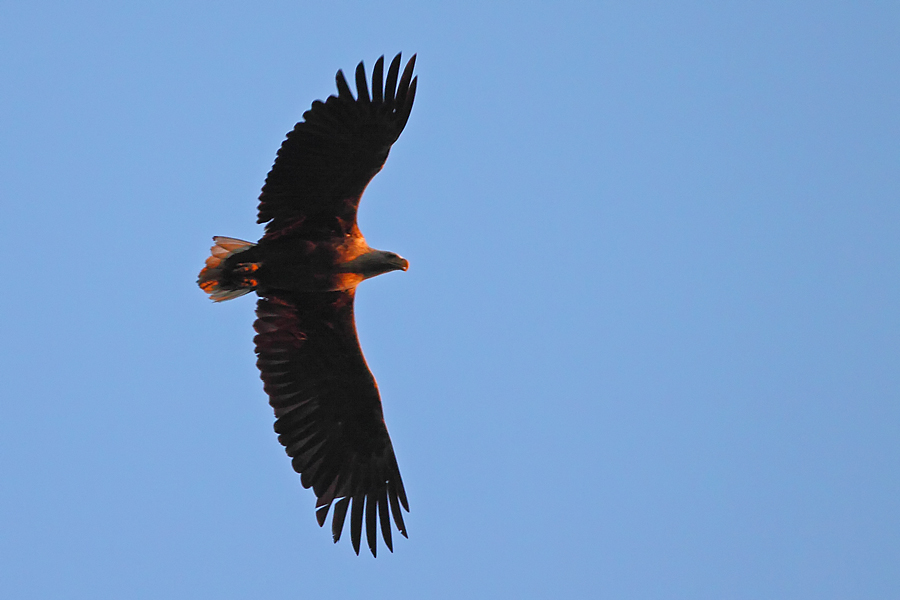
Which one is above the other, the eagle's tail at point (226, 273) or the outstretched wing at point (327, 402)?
the eagle's tail at point (226, 273)

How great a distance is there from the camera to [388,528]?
10312 mm

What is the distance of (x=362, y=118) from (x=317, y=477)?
3772 mm

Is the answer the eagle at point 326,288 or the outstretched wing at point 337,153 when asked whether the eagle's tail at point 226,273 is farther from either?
the outstretched wing at point 337,153

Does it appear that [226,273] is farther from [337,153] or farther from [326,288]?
[337,153]

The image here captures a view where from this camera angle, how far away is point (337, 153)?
380 inches

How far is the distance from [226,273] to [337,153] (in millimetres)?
1689

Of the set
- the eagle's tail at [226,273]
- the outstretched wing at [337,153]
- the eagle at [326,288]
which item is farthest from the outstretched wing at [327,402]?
the outstretched wing at [337,153]

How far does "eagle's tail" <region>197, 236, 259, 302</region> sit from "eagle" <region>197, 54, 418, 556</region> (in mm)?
10

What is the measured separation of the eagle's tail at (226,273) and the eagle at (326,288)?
0.03 ft

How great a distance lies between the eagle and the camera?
374 inches

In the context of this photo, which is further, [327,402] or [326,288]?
[327,402]

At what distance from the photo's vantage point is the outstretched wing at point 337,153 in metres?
9.42

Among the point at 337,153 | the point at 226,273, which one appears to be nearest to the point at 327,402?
the point at 226,273

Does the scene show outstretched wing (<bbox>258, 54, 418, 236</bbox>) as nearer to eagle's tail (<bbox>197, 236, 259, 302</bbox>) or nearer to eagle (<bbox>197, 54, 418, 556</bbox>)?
eagle (<bbox>197, 54, 418, 556</bbox>)
